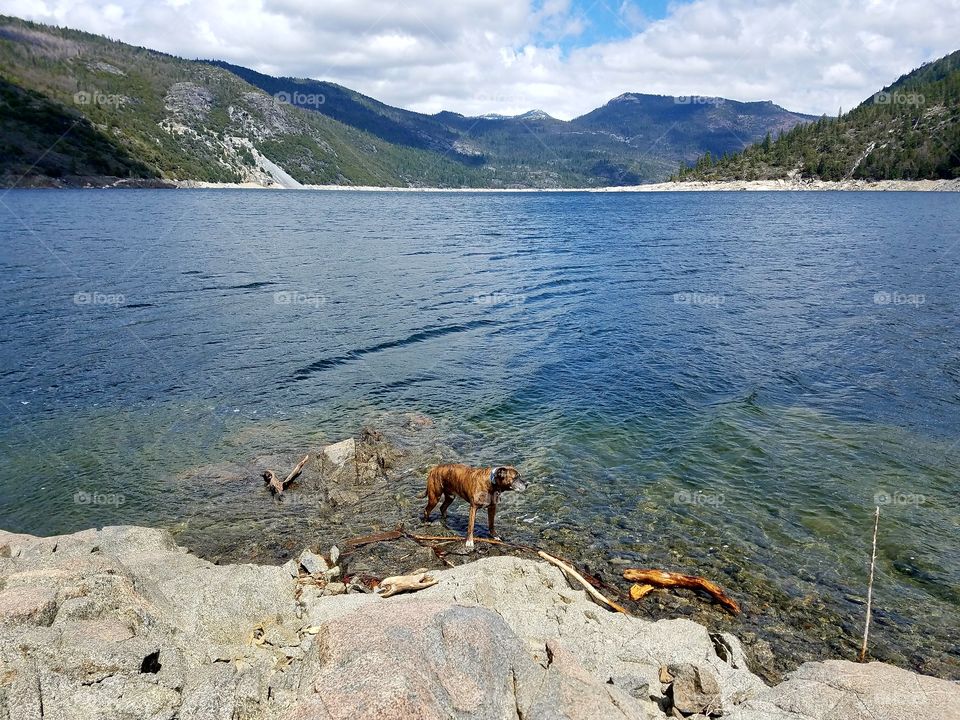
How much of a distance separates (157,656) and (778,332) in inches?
1215

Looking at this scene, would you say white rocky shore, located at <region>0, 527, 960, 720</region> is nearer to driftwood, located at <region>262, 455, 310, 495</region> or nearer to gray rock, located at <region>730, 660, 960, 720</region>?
gray rock, located at <region>730, 660, 960, 720</region>

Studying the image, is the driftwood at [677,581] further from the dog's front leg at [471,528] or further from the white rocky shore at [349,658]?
the dog's front leg at [471,528]

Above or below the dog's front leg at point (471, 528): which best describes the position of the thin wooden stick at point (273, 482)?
below

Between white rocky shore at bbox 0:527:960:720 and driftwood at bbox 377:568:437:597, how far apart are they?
189 millimetres

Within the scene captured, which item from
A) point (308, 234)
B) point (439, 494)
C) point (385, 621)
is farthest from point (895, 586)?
point (308, 234)

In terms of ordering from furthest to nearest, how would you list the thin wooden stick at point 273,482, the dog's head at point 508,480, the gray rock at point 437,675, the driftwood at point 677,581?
the thin wooden stick at point 273,482, the dog's head at point 508,480, the driftwood at point 677,581, the gray rock at point 437,675

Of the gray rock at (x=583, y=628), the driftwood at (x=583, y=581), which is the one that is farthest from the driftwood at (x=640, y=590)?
the gray rock at (x=583, y=628)

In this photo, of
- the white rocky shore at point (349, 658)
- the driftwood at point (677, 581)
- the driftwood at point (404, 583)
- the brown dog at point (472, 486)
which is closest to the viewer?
the white rocky shore at point (349, 658)

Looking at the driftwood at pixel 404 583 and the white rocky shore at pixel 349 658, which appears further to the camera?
the driftwood at pixel 404 583

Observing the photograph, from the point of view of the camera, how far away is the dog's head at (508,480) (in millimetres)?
10898

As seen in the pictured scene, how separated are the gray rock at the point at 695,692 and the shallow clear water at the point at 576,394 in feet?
13.6

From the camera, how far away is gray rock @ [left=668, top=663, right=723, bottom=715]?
21.3 feet

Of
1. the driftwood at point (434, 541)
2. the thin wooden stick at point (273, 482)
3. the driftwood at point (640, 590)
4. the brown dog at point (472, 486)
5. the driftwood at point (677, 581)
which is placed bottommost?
the thin wooden stick at point (273, 482)

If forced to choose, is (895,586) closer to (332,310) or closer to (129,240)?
(332,310)
